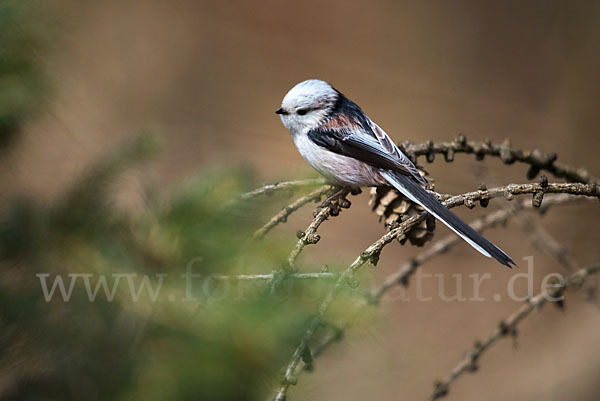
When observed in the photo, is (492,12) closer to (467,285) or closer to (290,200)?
(467,285)

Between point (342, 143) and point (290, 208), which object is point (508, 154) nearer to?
point (342, 143)

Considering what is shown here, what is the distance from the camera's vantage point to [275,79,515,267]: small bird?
1.35 m

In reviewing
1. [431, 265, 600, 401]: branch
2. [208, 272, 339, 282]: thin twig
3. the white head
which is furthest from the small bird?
[208, 272, 339, 282]: thin twig

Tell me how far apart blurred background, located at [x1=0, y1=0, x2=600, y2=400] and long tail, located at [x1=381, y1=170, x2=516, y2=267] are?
0.77 ft

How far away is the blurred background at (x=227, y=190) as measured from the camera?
2.26 feet

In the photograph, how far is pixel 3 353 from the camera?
73 centimetres

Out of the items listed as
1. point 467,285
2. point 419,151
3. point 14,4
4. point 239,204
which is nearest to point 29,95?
point 14,4

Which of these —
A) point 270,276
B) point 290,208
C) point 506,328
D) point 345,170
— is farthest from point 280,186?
point 506,328

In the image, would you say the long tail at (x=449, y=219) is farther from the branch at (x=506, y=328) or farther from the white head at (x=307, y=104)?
the white head at (x=307, y=104)

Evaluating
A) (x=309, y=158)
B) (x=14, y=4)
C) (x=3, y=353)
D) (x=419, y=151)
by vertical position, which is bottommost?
(x=3, y=353)

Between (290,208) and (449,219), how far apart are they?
33cm

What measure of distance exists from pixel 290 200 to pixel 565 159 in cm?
252

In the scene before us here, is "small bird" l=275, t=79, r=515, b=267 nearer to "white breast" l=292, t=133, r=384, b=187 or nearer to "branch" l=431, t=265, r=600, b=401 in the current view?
"white breast" l=292, t=133, r=384, b=187

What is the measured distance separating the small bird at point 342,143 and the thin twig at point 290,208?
0.17ft
